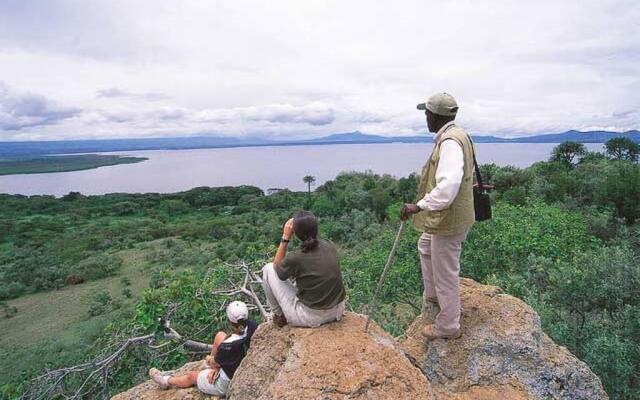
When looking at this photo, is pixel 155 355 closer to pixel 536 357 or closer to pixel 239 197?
pixel 536 357

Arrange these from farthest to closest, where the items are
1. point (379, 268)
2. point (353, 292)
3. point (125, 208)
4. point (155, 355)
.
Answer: point (125, 208) < point (379, 268) < point (353, 292) < point (155, 355)

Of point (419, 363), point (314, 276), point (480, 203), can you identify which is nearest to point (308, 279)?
point (314, 276)

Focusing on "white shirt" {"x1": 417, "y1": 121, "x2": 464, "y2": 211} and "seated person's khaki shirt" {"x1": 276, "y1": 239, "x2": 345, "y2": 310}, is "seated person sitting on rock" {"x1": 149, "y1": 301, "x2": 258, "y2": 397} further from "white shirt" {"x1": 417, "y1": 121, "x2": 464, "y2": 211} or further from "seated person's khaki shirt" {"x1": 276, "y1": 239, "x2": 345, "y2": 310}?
"white shirt" {"x1": 417, "y1": 121, "x2": 464, "y2": 211}

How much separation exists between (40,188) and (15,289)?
365 feet

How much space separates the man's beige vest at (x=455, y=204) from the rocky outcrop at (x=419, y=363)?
115cm

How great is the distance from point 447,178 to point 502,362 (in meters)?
2.16

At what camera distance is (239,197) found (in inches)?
3310

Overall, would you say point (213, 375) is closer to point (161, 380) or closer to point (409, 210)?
point (161, 380)

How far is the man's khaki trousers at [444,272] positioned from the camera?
4.38m

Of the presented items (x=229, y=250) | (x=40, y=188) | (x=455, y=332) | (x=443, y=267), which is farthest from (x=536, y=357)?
(x=40, y=188)

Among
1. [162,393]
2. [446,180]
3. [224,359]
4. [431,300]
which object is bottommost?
[162,393]

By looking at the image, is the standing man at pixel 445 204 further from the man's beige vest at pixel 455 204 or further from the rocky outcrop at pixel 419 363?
the rocky outcrop at pixel 419 363

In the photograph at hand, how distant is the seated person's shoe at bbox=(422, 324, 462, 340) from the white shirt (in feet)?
5.28

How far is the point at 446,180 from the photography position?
388cm
